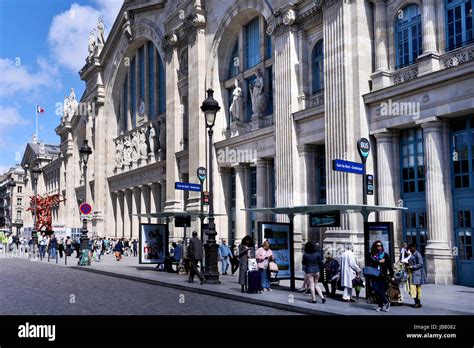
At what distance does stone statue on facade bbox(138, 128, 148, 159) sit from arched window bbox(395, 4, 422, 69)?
1064 inches

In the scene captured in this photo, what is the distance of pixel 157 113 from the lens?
42938mm

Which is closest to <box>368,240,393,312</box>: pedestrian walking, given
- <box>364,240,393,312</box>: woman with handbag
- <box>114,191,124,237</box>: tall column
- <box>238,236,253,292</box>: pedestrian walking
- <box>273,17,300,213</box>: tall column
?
<box>364,240,393,312</box>: woman with handbag

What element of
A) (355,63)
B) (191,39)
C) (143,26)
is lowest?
(355,63)

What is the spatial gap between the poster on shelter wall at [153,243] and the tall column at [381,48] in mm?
11471

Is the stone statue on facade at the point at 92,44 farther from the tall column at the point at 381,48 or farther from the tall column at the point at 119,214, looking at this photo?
the tall column at the point at 381,48

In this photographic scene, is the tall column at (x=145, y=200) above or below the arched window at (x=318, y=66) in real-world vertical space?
below

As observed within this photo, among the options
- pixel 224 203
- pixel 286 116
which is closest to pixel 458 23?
pixel 286 116

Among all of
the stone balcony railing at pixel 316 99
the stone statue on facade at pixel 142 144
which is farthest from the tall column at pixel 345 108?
the stone statue on facade at pixel 142 144

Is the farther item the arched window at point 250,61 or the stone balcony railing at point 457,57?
the arched window at point 250,61

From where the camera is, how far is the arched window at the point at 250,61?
29375 mm

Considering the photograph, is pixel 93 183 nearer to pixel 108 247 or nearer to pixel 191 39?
pixel 108 247

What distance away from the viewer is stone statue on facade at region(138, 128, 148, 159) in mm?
44719
